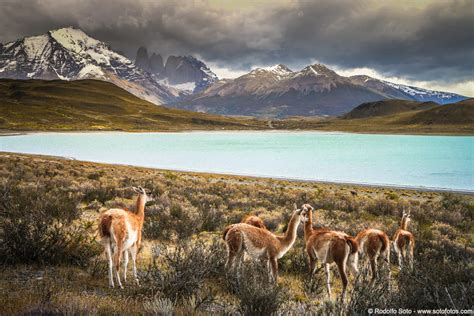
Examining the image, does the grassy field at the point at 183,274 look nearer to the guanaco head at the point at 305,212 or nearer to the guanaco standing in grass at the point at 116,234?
the guanaco standing in grass at the point at 116,234

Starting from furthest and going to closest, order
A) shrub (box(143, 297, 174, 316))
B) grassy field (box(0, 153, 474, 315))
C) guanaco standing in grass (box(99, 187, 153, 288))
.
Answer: guanaco standing in grass (box(99, 187, 153, 288)) → grassy field (box(0, 153, 474, 315)) → shrub (box(143, 297, 174, 316))

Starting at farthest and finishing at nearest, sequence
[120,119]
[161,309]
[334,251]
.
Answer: [120,119]
[334,251]
[161,309]

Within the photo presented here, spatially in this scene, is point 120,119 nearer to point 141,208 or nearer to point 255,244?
point 141,208

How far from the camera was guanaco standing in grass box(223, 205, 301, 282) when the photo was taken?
622 cm

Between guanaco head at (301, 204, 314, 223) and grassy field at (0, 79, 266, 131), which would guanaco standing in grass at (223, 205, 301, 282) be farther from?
grassy field at (0, 79, 266, 131)

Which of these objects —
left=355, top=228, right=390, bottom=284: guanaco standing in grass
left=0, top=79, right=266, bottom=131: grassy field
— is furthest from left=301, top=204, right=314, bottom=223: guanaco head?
left=0, top=79, right=266, bottom=131: grassy field

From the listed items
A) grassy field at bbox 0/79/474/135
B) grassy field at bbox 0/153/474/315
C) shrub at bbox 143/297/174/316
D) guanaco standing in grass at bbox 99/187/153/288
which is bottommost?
grassy field at bbox 0/153/474/315

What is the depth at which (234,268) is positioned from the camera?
6.32 meters

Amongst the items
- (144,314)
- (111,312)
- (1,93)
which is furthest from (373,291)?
(1,93)

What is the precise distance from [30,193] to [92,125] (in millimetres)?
133065

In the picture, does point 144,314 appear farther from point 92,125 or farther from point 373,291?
point 92,125

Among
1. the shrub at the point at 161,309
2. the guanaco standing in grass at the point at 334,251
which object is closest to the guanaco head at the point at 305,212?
the guanaco standing in grass at the point at 334,251

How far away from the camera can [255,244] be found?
6219 mm

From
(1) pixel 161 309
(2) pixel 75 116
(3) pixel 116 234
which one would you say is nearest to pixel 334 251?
(1) pixel 161 309
